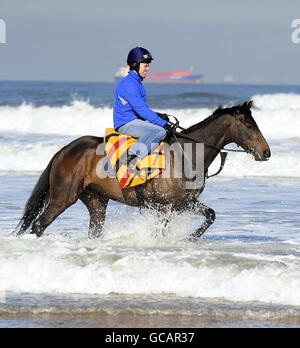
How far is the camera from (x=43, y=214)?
8.05 metres

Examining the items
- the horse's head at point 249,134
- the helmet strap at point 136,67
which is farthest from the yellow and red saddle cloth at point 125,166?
the horse's head at point 249,134

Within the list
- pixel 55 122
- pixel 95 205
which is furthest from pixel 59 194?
pixel 55 122

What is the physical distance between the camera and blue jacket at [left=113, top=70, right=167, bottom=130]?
764 cm

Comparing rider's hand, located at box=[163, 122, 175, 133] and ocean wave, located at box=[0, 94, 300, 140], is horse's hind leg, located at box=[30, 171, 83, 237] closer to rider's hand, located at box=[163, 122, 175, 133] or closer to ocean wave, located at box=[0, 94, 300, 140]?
rider's hand, located at box=[163, 122, 175, 133]

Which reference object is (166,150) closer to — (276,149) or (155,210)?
(155,210)

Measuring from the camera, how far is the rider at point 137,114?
7.65m

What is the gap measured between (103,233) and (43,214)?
2.69 ft

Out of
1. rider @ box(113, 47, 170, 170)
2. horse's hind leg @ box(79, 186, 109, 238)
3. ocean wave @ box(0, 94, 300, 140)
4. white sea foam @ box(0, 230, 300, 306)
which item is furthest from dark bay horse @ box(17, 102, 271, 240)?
ocean wave @ box(0, 94, 300, 140)

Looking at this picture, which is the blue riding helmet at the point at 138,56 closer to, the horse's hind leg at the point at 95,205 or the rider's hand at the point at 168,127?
the rider's hand at the point at 168,127

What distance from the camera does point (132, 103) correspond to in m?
7.65

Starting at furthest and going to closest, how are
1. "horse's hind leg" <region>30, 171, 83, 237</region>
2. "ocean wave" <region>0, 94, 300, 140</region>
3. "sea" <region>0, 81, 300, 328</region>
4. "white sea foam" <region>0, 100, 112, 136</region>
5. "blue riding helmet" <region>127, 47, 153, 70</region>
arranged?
1. "white sea foam" <region>0, 100, 112, 136</region>
2. "ocean wave" <region>0, 94, 300, 140</region>
3. "horse's hind leg" <region>30, 171, 83, 237</region>
4. "blue riding helmet" <region>127, 47, 153, 70</region>
5. "sea" <region>0, 81, 300, 328</region>

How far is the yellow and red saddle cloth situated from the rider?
6 centimetres
